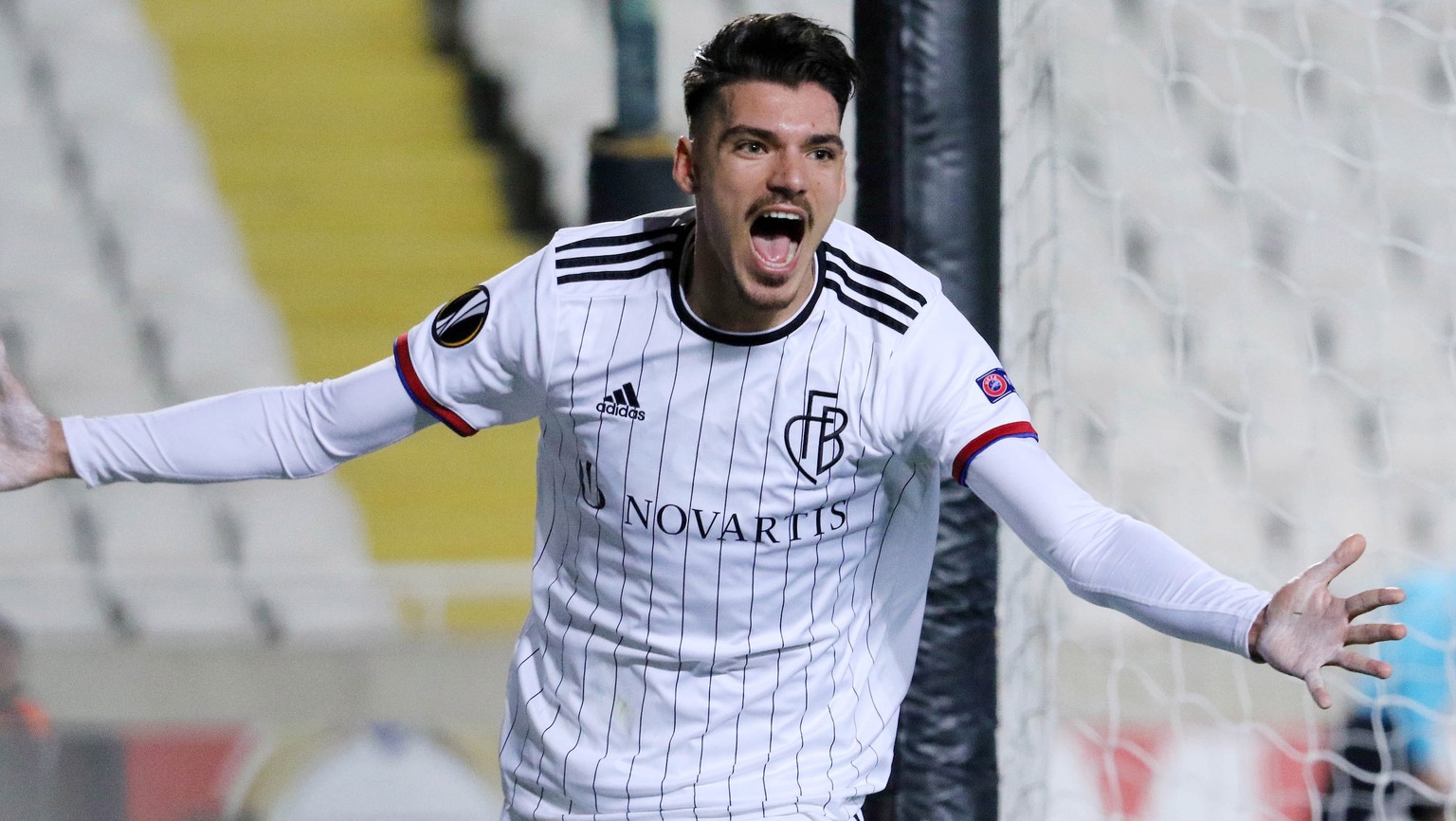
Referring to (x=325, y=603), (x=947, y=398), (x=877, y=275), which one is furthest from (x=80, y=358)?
(x=947, y=398)

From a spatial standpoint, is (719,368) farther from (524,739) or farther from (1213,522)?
(1213,522)

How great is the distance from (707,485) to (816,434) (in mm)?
140

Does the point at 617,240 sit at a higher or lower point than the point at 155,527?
higher

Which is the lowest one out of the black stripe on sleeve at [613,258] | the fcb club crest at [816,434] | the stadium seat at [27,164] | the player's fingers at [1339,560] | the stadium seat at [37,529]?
the stadium seat at [37,529]

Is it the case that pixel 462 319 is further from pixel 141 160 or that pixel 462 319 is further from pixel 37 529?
pixel 141 160

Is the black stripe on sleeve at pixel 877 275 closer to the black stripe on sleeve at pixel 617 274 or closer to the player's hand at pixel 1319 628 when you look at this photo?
the black stripe on sleeve at pixel 617 274

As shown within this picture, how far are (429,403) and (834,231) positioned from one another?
0.54 meters

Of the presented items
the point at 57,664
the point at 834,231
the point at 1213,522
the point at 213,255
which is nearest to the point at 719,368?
A: the point at 834,231

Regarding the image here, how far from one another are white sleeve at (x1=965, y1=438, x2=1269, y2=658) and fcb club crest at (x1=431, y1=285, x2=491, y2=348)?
60 cm

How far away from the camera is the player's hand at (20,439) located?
5.30 feet

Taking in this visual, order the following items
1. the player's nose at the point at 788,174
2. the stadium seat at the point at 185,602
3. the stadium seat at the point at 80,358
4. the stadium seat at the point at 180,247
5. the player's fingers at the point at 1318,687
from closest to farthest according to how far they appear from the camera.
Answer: the player's fingers at the point at 1318,687
the player's nose at the point at 788,174
the stadium seat at the point at 185,602
the stadium seat at the point at 80,358
the stadium seat at the point at 180,247

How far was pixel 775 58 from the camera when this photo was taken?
1.62m

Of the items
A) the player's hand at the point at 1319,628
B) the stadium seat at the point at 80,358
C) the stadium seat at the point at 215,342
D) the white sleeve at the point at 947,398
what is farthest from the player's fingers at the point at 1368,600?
the stadium seat at the point at 80,358

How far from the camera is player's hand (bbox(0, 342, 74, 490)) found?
1616 mm
